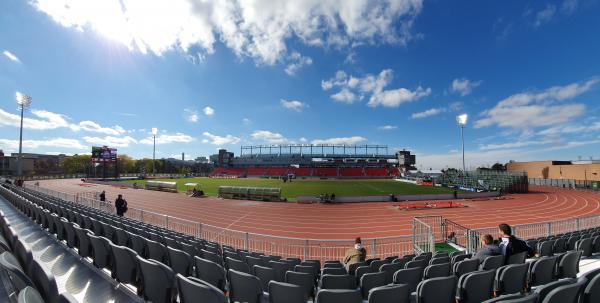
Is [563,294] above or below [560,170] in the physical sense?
below

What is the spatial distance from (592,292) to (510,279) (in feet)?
4.76

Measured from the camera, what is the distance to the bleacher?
2.58 m

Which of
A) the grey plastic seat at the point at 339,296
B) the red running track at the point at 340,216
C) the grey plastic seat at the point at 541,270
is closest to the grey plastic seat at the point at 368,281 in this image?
the grey plastic seat at the point at 339,296

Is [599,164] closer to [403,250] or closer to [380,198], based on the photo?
[380,198]

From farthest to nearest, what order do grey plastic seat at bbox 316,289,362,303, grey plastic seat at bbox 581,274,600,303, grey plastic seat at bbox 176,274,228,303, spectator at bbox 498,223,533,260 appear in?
spectator at bbox 498,223,533,260 → grey plastic seat at bbox 581,274,600,303 → grey plastic seat at bbox 316,289,362,303 → grey plastic seat at bbox 176,274,228,303

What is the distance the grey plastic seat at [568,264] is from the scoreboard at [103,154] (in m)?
80.6

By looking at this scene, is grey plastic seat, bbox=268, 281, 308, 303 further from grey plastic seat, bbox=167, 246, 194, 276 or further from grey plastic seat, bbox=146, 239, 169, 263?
grey plastic seat, bbox=146, 239, 169, 263

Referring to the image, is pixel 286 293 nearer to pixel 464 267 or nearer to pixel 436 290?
pixel 436 290

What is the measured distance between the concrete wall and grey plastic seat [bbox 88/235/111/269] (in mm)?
84794

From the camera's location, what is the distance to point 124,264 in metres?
4.38

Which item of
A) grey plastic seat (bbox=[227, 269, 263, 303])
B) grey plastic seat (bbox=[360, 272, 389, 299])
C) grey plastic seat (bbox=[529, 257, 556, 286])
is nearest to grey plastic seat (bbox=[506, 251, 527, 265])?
grey plastic seat (bbox=[529, 257, 556, 286])

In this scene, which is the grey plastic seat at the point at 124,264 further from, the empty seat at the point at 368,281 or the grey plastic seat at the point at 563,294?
the grey plastic seat at the point at 563,294

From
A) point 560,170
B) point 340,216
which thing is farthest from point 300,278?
point 560,170

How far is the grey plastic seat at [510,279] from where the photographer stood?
4355 mm
